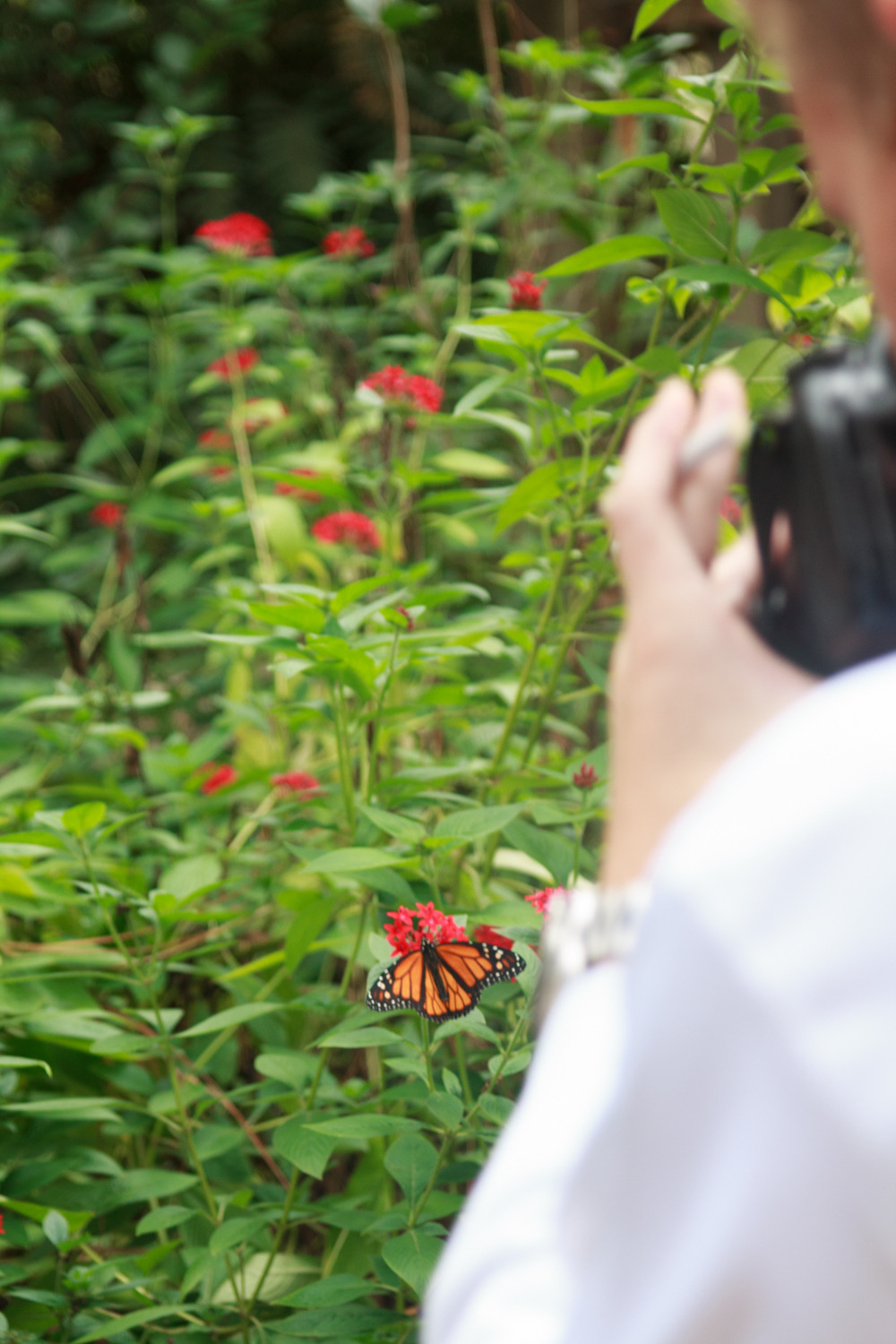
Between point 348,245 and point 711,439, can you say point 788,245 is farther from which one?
point 348,245

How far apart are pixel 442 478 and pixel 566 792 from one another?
32 cm

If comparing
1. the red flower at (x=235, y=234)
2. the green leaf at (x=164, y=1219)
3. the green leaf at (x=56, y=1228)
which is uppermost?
the red flower at (x=235, y=234)

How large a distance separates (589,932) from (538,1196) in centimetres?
7

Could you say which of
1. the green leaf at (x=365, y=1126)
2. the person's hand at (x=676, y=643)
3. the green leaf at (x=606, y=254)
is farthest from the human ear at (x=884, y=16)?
the green leaf at (x=365, y=1126)

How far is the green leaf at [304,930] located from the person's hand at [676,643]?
1.66ft

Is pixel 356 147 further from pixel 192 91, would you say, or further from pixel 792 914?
pixel 792 914

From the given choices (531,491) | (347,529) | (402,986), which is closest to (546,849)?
(402,986)

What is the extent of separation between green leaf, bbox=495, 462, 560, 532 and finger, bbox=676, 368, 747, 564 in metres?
0.52

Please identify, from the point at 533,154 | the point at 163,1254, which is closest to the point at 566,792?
the point at 163,1254

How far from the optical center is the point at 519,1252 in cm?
30

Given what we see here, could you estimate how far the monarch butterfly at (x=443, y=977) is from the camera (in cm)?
63

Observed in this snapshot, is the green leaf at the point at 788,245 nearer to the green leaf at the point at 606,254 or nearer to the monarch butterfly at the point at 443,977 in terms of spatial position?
the green leaf at the point at 606,254

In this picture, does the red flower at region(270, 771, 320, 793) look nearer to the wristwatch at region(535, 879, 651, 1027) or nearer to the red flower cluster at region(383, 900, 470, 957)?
the red flower cluster at region(383, 900, 470, 957)

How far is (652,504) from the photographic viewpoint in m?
0.33
